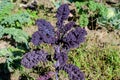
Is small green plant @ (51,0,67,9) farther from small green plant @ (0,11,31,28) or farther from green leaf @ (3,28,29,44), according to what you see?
green leaf @ (3,28,29,44)

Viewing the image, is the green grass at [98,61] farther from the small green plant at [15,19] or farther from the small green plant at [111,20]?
the small green plant at [15,19]

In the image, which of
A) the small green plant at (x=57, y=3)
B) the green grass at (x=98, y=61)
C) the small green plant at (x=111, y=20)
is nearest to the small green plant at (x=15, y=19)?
the small green plant at (x=57, y=3)

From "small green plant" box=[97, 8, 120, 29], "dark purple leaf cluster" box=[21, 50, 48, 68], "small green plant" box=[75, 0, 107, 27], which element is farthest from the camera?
"small green plant" box=[97, 8, 120, 29]

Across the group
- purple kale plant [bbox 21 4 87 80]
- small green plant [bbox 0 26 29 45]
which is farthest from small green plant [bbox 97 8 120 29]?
purple kale plant [bbox 21 4 87 80]

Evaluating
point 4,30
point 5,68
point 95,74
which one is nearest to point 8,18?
point 4,30

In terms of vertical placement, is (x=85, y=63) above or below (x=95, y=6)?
below

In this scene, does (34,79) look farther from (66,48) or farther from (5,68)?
(66,48)

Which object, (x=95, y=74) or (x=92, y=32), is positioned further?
(x=92, y=32)

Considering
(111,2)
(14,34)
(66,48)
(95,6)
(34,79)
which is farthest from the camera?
(111,2)
